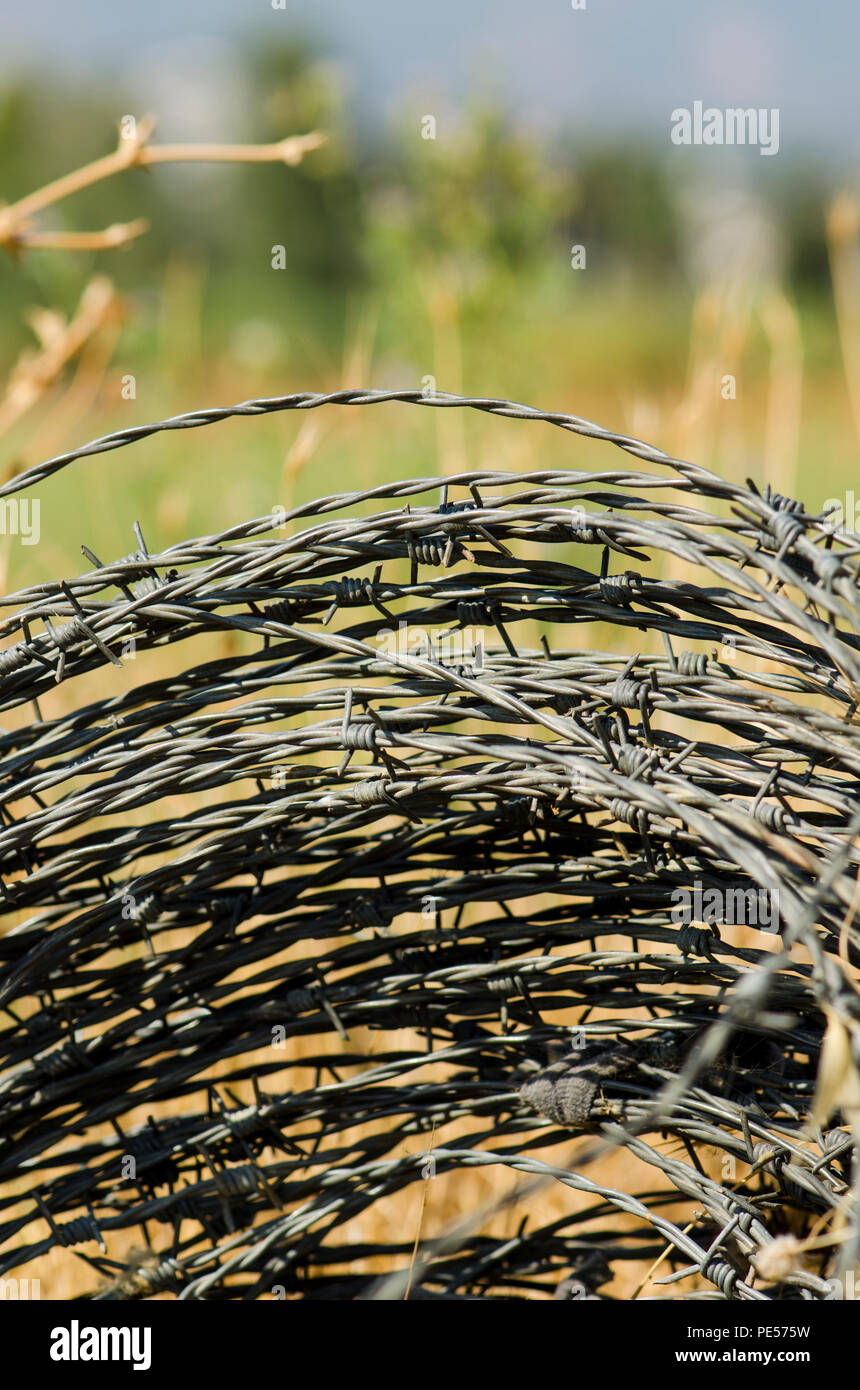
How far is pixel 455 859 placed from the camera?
0.91 m

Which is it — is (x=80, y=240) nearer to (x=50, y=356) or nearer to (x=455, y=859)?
(x=50, y=356)

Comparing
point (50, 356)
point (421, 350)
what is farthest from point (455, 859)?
point (421, 350)

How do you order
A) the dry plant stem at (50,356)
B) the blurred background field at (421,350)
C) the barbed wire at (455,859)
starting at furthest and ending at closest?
the blurred background field at (421,350), the dry plant stem at (50,356), the barbed wire at (455,859)

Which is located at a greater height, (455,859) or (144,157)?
(144,157)

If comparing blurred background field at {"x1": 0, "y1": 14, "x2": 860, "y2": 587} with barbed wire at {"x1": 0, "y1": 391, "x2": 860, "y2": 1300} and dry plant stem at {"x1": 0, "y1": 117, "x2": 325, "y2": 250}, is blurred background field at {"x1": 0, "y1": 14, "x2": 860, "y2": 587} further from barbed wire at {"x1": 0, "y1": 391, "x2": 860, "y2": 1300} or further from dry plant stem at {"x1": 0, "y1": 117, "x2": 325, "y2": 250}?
barbed wire at {"x1": 0, "y1": 391, "x2": 860, "y2": 1300}

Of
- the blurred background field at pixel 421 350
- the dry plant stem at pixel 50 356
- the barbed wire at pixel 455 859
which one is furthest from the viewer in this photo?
the blurred background field at pixel 421 350

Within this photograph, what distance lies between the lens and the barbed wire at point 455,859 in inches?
26.6

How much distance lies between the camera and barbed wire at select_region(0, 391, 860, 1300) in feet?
2.22

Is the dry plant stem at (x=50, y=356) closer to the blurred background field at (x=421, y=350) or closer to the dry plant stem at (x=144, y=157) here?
the blurred background field at (x=421, y=350)

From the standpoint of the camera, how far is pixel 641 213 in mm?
14516

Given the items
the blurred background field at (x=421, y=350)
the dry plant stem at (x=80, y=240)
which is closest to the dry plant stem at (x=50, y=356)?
the blurred background field at (x=421, y=350)

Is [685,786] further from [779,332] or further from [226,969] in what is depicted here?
[779,332]

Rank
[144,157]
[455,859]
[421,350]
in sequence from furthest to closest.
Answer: [421,350]
[455,859]
[144,157]

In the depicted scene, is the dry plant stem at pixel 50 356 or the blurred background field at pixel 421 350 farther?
the blurred background field at pixel 421 350
